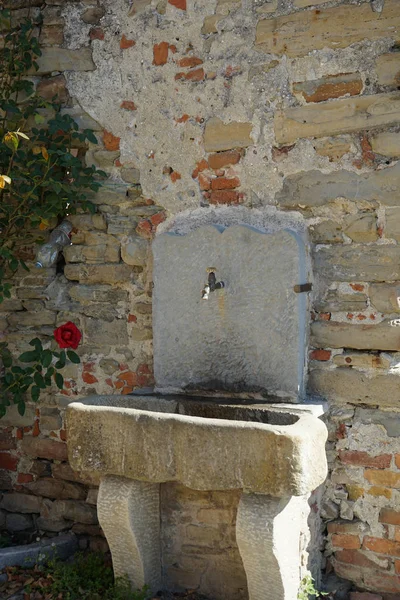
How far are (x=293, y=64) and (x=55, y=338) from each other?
1.69 metres

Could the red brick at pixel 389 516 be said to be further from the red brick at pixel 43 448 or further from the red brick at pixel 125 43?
the red brick at pixel 125 43

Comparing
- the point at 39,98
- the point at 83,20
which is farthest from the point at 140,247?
the point at 83,20

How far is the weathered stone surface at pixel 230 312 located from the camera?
285 centimetres

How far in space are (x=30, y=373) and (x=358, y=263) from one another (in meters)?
1.70

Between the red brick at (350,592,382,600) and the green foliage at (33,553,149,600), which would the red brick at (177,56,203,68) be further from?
the red brick at (350,592,382,600)

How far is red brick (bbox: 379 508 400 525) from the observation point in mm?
2795

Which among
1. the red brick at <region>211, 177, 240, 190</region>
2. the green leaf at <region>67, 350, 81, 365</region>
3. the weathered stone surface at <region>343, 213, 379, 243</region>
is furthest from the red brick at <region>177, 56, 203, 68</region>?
the green leaf at <region>67, 350, 81, 365</region>

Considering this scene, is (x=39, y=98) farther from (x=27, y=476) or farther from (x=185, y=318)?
(x=27, y=476)

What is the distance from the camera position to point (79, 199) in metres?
3.33

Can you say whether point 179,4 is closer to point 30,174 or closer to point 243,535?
point 30,174

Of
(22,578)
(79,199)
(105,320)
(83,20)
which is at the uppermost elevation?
(83,20)

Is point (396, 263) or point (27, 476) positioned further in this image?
point (27, 476)

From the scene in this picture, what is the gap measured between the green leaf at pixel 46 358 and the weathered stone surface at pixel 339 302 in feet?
4.24

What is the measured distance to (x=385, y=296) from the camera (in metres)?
2.78
